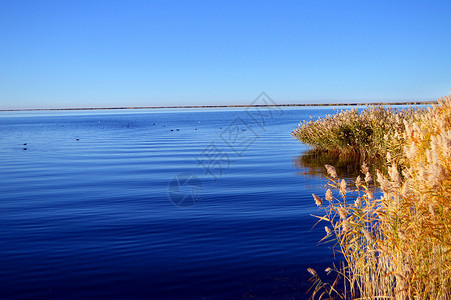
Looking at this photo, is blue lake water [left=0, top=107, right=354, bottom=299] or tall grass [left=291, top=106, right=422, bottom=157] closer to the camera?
blue lake water [left=0, top=107, right=354, bottom=299]

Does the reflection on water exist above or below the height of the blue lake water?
below

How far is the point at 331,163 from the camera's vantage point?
20.8m

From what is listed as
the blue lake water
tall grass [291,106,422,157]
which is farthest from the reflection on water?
the blue lake water

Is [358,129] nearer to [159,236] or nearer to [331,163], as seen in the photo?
[331,163]

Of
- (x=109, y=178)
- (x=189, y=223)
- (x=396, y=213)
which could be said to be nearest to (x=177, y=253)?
(x=189, y=223)

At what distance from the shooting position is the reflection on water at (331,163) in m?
17.8

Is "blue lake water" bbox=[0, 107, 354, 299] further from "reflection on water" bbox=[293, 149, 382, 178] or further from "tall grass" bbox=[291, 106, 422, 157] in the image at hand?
"tall grass" bbox=[291, 106, 422, 157]

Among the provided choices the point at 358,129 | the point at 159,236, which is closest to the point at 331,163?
the point at 358,129

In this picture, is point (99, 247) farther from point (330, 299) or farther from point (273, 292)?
point (330, 299)

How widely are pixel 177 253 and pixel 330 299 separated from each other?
3.14m

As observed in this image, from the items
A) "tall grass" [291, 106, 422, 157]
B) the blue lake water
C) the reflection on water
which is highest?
"tall grass" [291, 106, 422, 157]

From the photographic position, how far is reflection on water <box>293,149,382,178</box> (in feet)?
58.4

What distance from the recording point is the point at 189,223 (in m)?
10.5

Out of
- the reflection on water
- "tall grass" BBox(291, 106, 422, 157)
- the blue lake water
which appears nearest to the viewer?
the blue lake water
